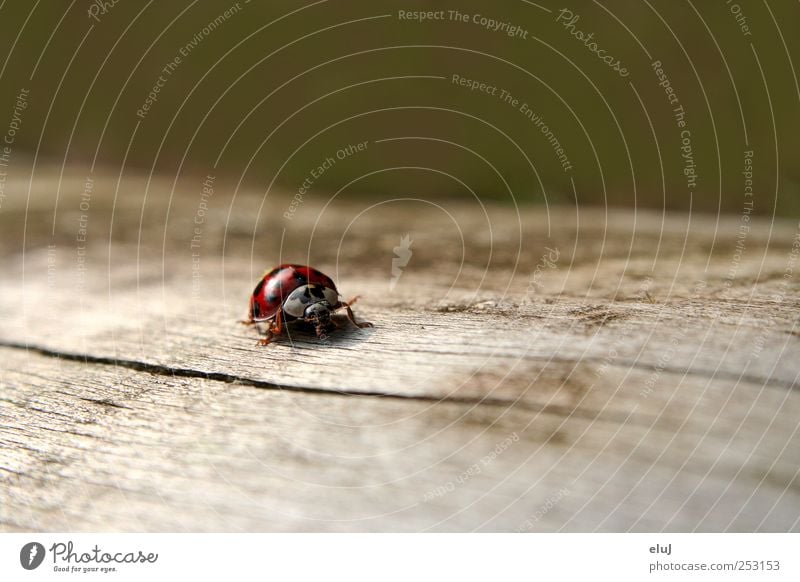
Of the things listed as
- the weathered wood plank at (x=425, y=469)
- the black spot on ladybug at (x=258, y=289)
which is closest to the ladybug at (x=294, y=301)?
the black spot on ladybug at (x=258, y=289)

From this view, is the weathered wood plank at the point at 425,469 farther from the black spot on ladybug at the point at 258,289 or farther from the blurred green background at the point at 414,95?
the blurred green background at the point at 414,95

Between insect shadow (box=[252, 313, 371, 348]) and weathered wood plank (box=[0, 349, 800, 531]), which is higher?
insect shadow (box=[252, 313, 371, 348])

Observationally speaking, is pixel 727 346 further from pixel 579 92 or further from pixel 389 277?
pixel 579 92

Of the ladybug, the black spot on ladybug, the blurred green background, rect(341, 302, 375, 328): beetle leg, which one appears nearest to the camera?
rect(341, 302, 375, 328): beetle leg

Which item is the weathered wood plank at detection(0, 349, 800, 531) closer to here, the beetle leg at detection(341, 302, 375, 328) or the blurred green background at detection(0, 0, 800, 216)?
the beetle leg at detection(341, 302, 375, 328)

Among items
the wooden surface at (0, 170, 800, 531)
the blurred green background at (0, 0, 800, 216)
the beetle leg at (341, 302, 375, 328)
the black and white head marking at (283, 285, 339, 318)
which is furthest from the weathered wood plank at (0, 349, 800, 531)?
the blurred green background at (0, 0, 800, 216)

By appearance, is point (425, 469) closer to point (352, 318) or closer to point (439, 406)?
point (439, 406)

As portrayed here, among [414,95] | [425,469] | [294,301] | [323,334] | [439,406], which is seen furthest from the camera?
[414,95]

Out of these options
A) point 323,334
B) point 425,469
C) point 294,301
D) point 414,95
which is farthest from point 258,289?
point 414,95
